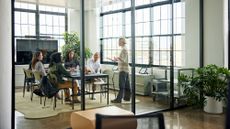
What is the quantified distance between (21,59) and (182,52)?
3.58 m

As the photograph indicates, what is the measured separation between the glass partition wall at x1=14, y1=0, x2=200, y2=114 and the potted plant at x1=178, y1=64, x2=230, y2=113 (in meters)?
0.30

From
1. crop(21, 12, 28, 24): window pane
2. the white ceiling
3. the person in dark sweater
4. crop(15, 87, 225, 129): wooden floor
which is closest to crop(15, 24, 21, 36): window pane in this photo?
crop(21, 12, 28, 24): window pane

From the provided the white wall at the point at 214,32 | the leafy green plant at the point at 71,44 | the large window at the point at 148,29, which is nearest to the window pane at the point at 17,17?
the leafy green plant at the point at 71,44

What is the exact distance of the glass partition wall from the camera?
14.5 ft

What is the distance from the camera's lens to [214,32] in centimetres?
616

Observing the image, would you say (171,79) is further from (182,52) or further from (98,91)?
(98,91)

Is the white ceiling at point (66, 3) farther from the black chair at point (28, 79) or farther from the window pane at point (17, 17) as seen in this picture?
the black chair at point (28, 79)

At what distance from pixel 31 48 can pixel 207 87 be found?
11.6 ft

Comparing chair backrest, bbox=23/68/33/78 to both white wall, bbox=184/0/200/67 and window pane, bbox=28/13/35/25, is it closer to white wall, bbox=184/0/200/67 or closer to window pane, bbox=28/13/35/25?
window pane, bbox=28/13/35/25

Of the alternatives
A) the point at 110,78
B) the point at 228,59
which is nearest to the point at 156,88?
the point at 110,78

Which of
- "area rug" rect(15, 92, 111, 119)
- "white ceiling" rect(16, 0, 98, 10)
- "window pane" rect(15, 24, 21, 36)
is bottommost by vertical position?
"area rug" rect(15, 92, 111, 119)

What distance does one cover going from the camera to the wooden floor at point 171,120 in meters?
4.41

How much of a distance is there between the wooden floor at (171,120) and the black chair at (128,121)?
284 centimetres

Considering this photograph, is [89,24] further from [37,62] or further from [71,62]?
[37,62]
